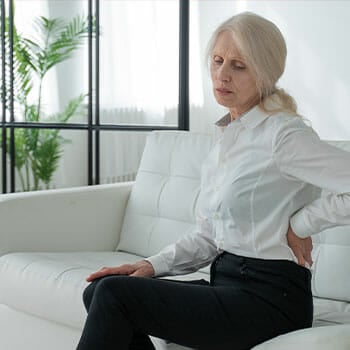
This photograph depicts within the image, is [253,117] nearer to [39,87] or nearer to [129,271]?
[129,271]

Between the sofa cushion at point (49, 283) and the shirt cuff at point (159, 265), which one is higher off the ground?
the shirt cuff at point (159, 265)

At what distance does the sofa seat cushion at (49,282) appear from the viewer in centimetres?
221

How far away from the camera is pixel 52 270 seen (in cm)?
234

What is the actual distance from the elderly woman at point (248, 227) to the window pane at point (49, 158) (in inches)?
106

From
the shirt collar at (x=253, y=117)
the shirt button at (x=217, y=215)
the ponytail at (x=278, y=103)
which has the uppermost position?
the ponytail at (x=278, y=103)

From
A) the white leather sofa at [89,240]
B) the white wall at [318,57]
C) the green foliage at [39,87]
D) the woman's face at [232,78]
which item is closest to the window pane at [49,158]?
the green foliage at [39,87]

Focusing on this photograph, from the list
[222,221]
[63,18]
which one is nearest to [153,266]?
[222,221]

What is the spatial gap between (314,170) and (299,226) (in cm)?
13

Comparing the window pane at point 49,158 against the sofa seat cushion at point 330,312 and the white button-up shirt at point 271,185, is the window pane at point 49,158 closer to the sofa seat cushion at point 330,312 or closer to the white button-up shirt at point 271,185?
the sofa seat cushion at point 330,312

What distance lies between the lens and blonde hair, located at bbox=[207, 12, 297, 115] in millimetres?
1728

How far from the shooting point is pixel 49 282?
2.30m

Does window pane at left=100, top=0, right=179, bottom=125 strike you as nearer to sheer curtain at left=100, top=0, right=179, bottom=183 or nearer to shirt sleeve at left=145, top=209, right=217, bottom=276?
sheer curtain at left=100, top=0, right=179, bottom=183

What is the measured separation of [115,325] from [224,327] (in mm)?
219

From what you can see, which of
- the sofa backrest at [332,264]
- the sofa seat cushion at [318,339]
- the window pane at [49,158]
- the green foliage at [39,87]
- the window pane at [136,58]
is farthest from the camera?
the window pane at [136,58]
